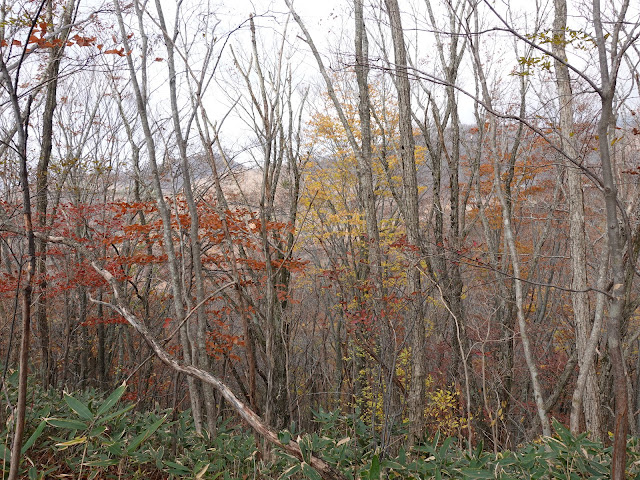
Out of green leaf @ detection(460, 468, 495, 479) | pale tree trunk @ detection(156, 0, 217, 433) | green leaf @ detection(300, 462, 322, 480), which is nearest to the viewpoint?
green leaf @ detection(300, 462, 322, 480)

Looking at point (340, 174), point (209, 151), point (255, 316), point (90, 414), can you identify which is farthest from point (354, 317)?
point (90, 414)

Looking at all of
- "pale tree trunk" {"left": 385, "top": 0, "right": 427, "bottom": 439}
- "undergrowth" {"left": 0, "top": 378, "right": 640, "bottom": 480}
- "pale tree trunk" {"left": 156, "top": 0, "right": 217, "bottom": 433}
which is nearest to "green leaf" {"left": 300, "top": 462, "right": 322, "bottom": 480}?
"undergrowth" {"left": 0, "top": 378, "right": 640, "bottom": 480}

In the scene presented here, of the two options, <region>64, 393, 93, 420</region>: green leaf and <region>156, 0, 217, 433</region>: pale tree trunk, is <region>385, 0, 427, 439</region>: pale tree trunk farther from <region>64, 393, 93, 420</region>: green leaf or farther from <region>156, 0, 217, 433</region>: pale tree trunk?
<region>64, 393, 93, 420</region>: green leaf

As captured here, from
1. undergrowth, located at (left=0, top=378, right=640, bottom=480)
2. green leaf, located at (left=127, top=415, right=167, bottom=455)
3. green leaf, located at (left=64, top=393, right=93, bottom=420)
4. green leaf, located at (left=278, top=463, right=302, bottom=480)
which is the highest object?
green leaf, located at (left=64, top=393, right=93, bottom=420)

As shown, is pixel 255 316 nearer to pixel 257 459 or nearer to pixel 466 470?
pixel 257 459

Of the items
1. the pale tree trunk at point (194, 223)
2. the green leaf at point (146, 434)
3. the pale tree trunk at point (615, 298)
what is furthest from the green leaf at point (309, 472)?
the pale tree trunk at point (194, 223)

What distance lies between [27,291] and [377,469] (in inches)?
62.8

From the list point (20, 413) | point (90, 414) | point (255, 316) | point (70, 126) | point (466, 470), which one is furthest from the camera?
point (70, 126)

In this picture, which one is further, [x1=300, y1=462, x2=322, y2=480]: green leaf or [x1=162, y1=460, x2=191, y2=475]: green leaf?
[x1=162, y1=460, x2=191, y2=475]: green leaf

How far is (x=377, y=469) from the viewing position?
6.55 ft

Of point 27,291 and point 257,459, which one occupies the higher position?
point 27,291

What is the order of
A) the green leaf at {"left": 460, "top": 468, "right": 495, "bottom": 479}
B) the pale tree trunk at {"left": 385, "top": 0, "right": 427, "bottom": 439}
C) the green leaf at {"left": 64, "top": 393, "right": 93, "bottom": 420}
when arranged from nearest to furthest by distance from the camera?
the green leaf at {"left": 64, "top": 393, "right": 93, "bottom": 420} → the green leaf at {"left": 460, "top": 468, "right": 495, "bottom": 479} → the pale tree trunk at {"left": 385, "top": 0, "right": 427, "bottom": 439}

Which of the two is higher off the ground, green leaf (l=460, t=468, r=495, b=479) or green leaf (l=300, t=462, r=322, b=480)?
green leaf (l=300, t=462, r=322, b=480)

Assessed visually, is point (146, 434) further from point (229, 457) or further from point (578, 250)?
point (578, 250)
